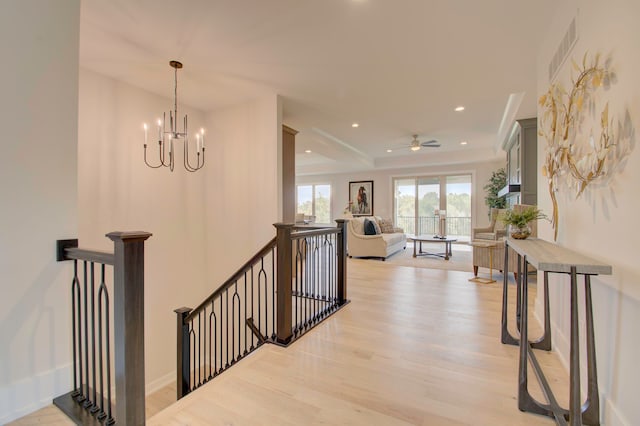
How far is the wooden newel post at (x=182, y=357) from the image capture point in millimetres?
2910

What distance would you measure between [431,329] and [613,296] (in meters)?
1.56

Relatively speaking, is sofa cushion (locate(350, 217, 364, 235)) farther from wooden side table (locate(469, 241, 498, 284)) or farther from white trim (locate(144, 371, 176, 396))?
white trim (locate(144, 371, 176, 396))

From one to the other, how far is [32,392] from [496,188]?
914 cm

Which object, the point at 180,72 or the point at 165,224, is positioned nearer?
the point at 180,72

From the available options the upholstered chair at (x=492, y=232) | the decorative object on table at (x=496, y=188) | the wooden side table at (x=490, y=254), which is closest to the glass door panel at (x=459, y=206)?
the decorative object on table at (x=496, y=188)

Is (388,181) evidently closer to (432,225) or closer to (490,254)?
(432,225)

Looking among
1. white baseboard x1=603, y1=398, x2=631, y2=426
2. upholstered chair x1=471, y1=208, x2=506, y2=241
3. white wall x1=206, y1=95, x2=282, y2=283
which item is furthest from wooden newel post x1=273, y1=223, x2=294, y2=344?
upholstered chair x1=471, y1=208, x2=506, y2=241

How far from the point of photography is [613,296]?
1.46 m

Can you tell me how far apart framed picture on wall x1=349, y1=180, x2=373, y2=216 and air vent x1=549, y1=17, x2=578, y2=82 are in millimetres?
7917

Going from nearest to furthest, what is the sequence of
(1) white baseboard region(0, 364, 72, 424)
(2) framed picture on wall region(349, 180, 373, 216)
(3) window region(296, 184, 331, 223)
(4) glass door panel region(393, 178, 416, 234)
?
(1) white baseboard region(0, 364, 72, 424) → (4) glass door panel region(393, 178, 416, 234) → (2) framed picture on wall region(349, 180, 373, 216) → (3) window region(296, 184, 331, 223)

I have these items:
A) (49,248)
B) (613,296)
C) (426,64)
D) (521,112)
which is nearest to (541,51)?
(426,64)

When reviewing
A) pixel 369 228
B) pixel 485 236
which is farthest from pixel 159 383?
pixel 485 236

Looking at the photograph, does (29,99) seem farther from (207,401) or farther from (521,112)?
(521,112)

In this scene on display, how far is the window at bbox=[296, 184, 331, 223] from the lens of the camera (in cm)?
1144
